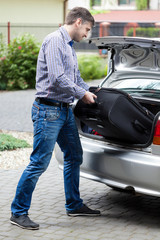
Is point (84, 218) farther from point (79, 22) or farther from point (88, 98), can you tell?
point (79, 22)

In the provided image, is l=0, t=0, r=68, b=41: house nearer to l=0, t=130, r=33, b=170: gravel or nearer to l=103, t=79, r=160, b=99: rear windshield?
l=0, t=130, r=33, b=170: gravel

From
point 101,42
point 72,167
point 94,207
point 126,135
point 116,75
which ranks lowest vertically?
point 94,207

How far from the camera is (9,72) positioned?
17938 millimetres

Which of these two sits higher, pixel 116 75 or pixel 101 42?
pixel 101 42

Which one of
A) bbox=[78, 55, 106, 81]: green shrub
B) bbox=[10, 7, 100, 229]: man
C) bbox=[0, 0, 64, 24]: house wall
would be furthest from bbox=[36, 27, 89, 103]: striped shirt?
bbox=[0, 0, 64, 24]: house wall

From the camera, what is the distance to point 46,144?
190 inches

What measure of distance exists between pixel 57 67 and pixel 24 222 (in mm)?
1427

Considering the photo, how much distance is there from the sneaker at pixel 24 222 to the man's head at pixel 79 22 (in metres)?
1.68

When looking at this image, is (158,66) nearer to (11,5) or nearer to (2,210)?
(2,210)

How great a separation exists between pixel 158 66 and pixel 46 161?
164 centimetres

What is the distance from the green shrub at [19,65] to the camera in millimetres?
17766

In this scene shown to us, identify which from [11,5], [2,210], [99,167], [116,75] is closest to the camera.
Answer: [99,167]

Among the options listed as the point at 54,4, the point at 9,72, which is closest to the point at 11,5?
the point at 54,4

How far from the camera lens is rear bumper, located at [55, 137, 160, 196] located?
4.71m
